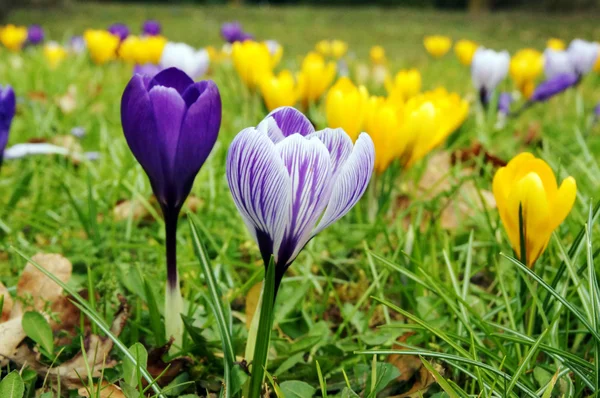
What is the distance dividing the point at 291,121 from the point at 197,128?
0.13 meters

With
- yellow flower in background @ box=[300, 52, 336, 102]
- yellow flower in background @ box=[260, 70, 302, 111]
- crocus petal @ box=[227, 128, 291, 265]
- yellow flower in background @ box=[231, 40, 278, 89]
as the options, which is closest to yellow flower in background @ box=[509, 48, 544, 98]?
yellow flower in background @ box=[300, 52, 336, 102]

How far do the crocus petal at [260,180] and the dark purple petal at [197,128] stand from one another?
0.09m

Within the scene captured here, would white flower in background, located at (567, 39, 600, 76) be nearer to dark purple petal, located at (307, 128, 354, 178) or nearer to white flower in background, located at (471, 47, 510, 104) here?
white flower in background, located at (471, 47, 510, 104)

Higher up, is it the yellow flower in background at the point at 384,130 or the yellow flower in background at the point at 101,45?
the yellow flower in background at the point at 101,45

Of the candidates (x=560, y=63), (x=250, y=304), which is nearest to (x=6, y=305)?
(x=250, y=304)

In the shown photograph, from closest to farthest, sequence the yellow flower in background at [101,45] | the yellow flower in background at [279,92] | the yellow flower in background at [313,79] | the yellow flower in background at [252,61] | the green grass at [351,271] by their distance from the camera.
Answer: the green grass at [351,271], the yellow flower in background at [279,92], the yellow flower in background at [313,79], the yellow flower in background at [252,61], the yellow flower in background at [101,45]

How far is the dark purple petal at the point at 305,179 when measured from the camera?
713 millimetres

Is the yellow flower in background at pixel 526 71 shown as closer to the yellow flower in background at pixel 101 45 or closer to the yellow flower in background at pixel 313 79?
the yellow flower in background at pixel 313 79

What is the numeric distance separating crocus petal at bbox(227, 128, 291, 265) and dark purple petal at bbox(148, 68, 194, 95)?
18 cm

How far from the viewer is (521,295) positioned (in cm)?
109

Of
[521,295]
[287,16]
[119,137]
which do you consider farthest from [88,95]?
[287,16]

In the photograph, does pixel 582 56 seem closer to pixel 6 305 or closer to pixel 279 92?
pixel 279 92

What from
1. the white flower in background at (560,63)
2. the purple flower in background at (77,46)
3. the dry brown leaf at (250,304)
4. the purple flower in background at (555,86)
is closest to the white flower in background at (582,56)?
the white flower in background at (560,63)

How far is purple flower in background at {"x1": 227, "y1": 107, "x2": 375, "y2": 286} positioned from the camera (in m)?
0.71
